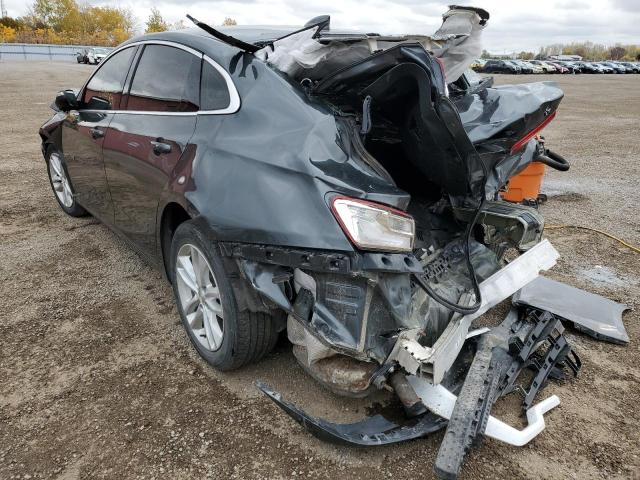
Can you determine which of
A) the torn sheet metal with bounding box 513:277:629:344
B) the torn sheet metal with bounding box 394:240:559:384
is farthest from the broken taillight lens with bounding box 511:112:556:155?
the torn sheet metal with bounding box 513:277:629:344

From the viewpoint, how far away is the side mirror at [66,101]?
3.91 m

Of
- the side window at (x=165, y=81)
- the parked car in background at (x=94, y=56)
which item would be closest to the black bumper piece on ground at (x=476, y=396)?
the side window at (x=165, y=81)

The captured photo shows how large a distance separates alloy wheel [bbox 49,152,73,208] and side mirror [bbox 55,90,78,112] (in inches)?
33.5

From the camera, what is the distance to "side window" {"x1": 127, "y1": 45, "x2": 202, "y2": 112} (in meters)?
2.82

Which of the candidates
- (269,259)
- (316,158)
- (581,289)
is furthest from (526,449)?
(581,289)

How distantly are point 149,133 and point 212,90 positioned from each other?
550 mm

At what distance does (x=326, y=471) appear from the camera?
2113mm

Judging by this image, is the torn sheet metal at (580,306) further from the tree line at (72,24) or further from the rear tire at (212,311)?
the tree line at (72,24)

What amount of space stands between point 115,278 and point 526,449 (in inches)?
119

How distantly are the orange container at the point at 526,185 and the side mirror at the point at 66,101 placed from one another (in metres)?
4.17

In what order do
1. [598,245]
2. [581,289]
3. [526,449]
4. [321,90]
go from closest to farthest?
1. [526,449]
2. [321,90]
3. [581,289]
4. [598,245]

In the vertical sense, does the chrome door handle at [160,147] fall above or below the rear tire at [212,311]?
above

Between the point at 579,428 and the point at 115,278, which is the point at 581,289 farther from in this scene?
the point at 115,278

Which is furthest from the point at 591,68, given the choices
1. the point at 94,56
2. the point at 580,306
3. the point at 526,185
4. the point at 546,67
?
the point at 580,306
